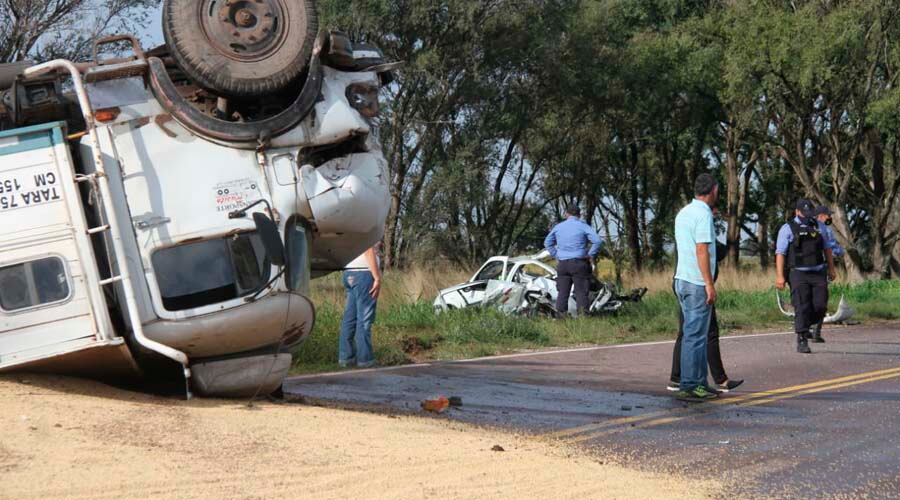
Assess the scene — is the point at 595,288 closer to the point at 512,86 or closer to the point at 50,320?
the point at 50,320

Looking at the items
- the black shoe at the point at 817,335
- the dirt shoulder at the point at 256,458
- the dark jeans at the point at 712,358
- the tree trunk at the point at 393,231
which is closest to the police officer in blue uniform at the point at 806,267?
the black shoe at the point at 817,335

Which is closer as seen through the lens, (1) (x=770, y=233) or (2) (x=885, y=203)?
(2) (x=885, y=203)

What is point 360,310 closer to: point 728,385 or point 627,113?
point 728,385

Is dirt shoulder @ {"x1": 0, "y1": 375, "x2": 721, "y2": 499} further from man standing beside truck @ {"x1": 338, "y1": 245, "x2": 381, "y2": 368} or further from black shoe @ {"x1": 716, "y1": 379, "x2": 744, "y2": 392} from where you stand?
man standing beside truck @ {"x1": 338, "y1": 245, "x2": 381, "y2": 368}

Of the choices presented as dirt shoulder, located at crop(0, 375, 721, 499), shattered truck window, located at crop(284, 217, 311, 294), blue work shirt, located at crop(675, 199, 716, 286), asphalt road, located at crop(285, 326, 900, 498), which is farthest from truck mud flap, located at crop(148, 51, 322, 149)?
blue work shirt, located at crop(675, 199, 716, 286)

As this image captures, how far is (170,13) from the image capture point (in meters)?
8.72

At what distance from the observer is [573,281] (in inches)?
752

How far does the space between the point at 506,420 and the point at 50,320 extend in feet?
11.6

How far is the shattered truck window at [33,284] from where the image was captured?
819 centimetres

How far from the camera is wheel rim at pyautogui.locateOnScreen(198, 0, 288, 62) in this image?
870 cm

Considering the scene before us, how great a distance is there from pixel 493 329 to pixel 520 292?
3.34 m

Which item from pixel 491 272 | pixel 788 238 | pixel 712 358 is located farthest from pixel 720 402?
pixel 491 272

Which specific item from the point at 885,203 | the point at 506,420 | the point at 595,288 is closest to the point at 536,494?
the point at 506,420

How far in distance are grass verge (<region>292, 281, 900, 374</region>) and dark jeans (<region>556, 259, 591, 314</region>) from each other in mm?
467
